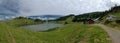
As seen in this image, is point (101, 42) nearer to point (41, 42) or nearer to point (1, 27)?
point (41, 42)

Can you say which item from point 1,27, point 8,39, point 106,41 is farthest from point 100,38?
point 1,27

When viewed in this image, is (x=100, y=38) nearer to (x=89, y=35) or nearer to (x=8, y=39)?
(x=89, y=35)

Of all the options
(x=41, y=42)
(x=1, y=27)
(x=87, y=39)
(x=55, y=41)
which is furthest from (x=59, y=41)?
(x=1, y=27)

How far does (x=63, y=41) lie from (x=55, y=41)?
2128mm

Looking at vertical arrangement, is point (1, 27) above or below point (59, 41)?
above

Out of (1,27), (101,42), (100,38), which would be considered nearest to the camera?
(101,42)

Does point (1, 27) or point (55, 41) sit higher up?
point (1, 27)

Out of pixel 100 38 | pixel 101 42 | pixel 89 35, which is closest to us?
pixel 101 42

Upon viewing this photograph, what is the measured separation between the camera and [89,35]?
60.3m

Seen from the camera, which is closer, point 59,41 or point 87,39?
point 87,39

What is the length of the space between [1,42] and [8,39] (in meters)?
3.30

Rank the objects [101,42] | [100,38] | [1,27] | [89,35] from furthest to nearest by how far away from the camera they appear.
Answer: [1,27] → [89,35] → [100,38] → [101,42]

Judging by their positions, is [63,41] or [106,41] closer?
[106,41]

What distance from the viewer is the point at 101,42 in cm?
5159
